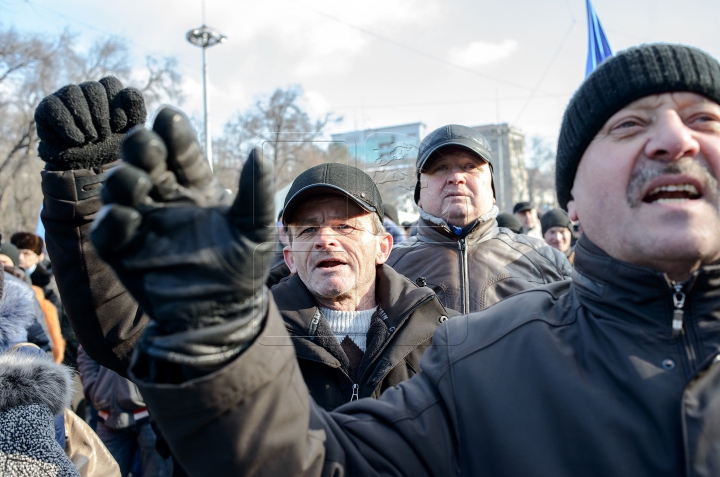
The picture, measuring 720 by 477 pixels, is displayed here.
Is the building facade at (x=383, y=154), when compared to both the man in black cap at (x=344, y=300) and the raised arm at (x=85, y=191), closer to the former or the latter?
the man in black cap at (x=344, y=300)

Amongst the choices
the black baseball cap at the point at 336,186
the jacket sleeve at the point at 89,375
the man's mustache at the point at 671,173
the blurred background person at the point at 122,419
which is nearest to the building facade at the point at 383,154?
the black baseball cap at the point at 336,186

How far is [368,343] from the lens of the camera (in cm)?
212

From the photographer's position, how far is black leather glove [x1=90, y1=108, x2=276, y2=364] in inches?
41.1

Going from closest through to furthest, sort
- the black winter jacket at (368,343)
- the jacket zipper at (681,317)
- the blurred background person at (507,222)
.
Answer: the jacket zipper at (681,317) < the black winter jacket at (368,343) < the blurred background person at (507,222)

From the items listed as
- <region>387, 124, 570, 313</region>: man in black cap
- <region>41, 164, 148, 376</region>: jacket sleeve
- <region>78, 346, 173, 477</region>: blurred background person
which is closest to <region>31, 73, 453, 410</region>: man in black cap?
<region>41, 164, 148, 376</region>: jacket sleeve

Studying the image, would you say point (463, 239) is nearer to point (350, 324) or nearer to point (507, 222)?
point (350, 324)

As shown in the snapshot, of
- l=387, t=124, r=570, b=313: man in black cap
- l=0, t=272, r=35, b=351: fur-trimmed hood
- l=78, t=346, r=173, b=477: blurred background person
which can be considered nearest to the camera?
l=387, t=124, r=570, b=313: man in black cap

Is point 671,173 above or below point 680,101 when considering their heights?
below

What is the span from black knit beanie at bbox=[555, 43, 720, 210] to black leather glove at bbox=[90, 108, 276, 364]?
3.22 ft

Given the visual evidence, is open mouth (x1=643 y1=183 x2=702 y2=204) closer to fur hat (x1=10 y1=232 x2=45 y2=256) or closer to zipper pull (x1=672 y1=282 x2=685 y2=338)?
zipper pull (x1=672 y1=282 x2=685 y2=338)

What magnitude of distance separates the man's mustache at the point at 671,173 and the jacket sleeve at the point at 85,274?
1.58 m

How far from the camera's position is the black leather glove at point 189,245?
104cm

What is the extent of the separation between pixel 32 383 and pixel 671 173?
7.11 ft

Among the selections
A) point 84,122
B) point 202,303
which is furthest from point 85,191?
point 202,303
